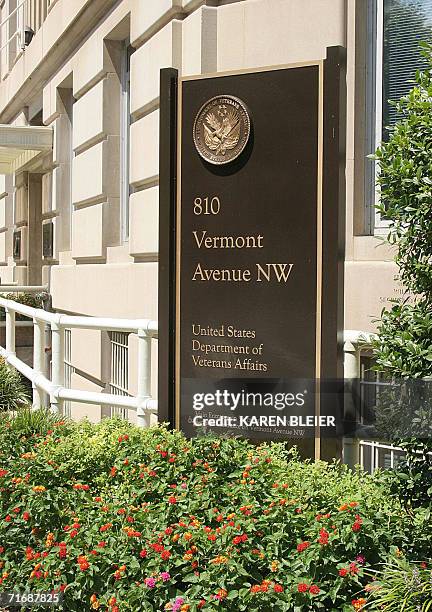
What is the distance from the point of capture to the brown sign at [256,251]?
20.6 feet

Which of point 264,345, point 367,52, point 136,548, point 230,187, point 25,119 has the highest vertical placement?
point 25,119

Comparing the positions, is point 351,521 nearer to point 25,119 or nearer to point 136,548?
point 136,548

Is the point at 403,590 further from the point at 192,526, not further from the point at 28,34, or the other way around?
the point at 28,34

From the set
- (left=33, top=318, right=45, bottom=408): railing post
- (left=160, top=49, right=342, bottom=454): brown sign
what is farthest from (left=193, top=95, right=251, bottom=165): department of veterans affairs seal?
(left=33, top=318, right=45, bottom=408): railing post

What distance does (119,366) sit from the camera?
11711 mm

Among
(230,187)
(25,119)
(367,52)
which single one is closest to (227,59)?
(367,52)

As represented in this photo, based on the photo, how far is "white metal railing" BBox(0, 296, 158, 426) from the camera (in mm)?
7445

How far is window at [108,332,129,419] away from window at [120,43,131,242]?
1.39 metres

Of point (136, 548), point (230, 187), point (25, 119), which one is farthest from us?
point (25, 119)

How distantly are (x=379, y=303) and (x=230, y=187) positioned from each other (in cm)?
139

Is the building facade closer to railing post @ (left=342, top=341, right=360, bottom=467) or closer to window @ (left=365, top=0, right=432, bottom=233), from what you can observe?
window @ (left=365, top=0, right=432, bottom=233)

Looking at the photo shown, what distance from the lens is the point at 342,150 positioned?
6227 millimetres

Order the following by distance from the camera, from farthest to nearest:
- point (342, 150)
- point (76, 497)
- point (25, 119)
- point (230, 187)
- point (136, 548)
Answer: point (25, 119)
point (230, 187)
point (342, 150)
point (76, 497)
point (136, 548)

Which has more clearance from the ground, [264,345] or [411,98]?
[411,98]
